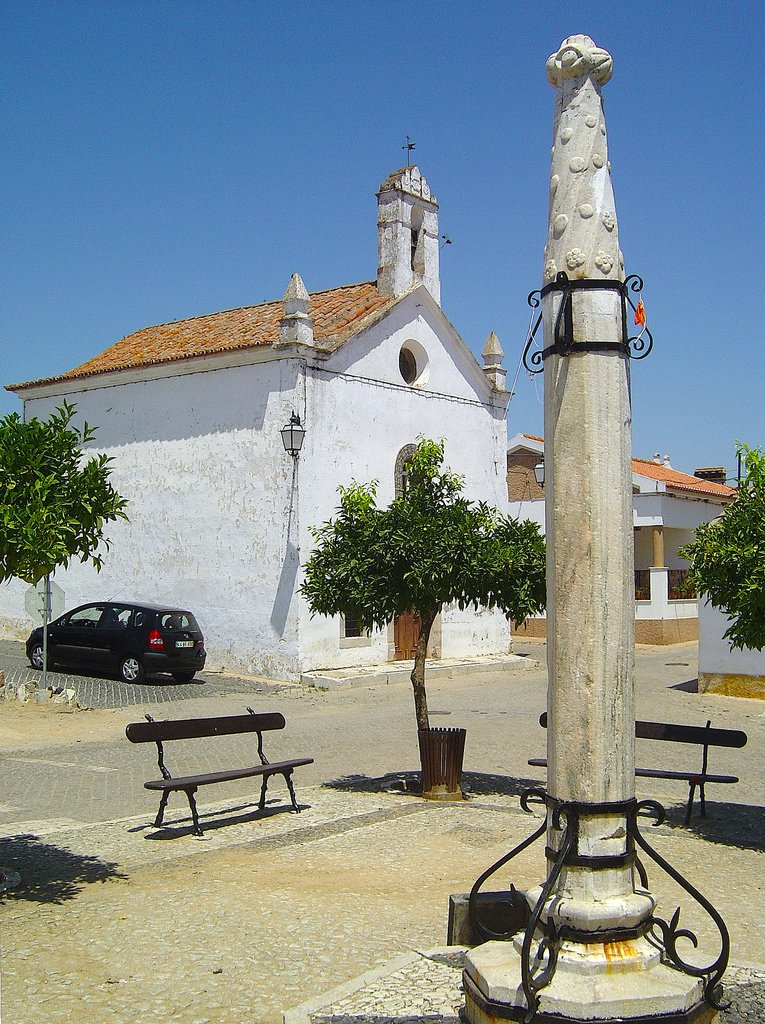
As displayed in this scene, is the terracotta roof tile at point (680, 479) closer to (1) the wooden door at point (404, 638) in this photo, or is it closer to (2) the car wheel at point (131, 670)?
(1) the wooden door at point (404, 638)

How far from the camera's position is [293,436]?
1959 cm

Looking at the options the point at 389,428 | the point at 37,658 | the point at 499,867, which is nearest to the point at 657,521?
the point at 389,428

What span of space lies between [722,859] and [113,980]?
4835mm

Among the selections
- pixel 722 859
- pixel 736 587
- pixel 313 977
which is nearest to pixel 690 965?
pixel 313 977

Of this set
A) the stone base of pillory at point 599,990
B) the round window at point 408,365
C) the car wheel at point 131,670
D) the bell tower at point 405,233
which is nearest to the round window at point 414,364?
the round window at point 408,365

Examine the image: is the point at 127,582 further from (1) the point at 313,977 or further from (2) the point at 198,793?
(1) the point at 313,977

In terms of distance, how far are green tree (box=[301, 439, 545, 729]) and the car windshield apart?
26.8 ft

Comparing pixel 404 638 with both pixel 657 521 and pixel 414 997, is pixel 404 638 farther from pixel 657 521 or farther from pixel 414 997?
pixel 414 997

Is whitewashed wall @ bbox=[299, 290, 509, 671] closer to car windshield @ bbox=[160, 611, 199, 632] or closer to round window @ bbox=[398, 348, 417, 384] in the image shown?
round window @ bbox=[398, 348, 417, 384]

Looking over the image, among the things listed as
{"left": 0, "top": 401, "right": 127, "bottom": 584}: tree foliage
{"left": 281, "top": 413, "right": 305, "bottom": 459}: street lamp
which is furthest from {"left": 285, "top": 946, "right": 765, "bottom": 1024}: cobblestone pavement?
{"left": 281, "top": 413, "right": 305, "bottom": 459}: street lamp

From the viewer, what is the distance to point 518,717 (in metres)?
15.8

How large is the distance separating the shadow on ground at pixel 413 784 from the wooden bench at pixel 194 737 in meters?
0.87

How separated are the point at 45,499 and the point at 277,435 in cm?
1382

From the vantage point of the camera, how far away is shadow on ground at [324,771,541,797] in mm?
10219
